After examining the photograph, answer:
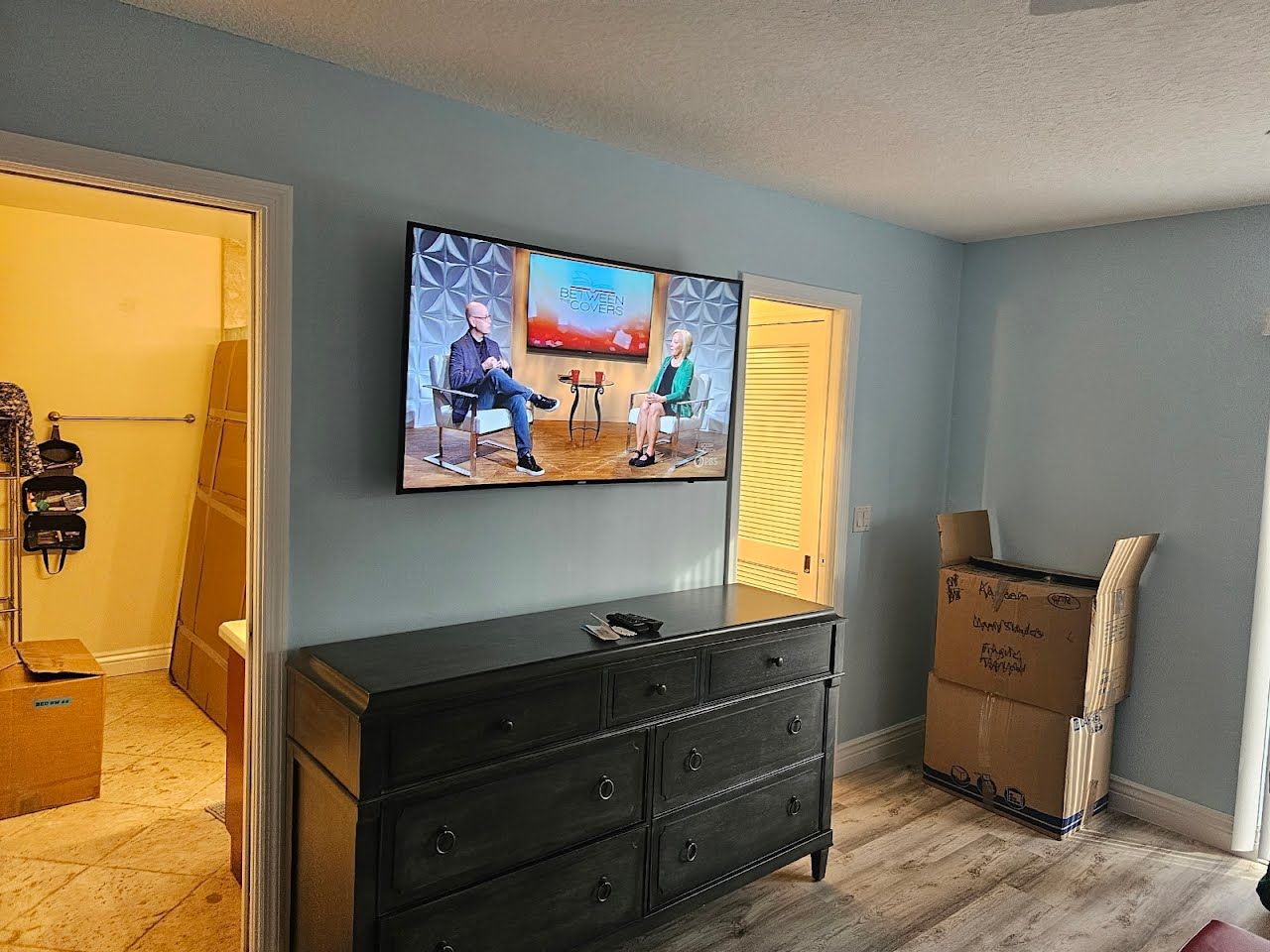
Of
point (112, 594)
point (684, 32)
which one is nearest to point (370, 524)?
point (684, 32)

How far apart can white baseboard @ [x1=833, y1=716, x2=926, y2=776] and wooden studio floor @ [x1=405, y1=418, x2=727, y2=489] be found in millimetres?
1565

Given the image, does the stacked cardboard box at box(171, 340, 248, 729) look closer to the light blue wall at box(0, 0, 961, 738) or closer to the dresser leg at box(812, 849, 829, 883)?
the light blue wall at box(0, 0, 961, 738)

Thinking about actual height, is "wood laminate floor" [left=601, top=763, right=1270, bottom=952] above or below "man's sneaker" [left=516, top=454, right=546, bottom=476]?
below

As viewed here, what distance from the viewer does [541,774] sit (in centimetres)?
233

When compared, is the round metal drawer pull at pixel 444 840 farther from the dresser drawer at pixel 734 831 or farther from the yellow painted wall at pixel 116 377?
the yellow painted wall at pixel 116 377

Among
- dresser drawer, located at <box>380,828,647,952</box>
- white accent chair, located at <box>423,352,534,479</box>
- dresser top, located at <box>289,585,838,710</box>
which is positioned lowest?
dresser drawer, located at <box>380,828,647,952</box>

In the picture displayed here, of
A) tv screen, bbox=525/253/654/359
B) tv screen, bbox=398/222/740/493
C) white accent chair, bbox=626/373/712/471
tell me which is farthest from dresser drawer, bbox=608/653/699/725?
tv screen, bbox=525/253/654/359

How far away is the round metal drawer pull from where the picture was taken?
216cm

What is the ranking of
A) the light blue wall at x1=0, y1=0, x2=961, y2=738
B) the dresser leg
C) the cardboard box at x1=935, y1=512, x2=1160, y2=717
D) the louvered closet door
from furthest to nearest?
1. the louvered closet door
2. the cardboard box at x1=935, y1=512, x2=1160, y2=717
3. the dresser leg
4. the light blue wall at x1=0, y1=0, x2=961, y2=738

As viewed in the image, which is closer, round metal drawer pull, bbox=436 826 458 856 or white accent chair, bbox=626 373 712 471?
round metal drawer pull, bbox=436 826 458 856

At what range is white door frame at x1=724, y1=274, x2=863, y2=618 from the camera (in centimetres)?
338

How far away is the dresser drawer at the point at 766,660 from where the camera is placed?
9.00 feet

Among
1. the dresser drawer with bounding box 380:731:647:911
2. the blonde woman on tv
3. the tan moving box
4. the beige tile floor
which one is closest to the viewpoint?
the dresser drawer with bounding box 380:731:647:911

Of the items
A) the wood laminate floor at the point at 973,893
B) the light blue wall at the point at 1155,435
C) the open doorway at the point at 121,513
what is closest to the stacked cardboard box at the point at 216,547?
the open doorway at the point at 121,513
